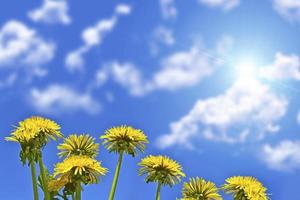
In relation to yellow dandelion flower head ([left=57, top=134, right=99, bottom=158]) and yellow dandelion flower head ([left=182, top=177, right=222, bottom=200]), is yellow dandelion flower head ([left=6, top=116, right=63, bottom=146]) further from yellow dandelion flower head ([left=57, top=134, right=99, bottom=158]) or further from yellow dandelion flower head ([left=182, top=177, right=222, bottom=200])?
yellow dandelion flower head ([left=182, top=177, right=222, bottom=200])

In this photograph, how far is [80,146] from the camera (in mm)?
9109

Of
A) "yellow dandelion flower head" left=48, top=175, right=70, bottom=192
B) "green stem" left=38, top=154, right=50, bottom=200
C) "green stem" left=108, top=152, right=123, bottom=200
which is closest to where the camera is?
"yellow dandelion flower head" left=48, top=175, right=70, bottom=192

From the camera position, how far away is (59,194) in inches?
320

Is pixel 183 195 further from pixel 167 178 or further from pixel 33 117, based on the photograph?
pixel 33 117

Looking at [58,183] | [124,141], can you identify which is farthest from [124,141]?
[58,183]

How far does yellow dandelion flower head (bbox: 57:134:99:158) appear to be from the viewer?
9086 mm

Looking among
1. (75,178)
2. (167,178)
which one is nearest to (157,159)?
(167,178)

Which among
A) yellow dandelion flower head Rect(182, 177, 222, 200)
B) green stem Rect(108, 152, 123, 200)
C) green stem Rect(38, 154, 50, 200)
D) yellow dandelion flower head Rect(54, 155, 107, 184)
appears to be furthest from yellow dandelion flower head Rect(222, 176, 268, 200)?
green stem Rect(38, 154, 50, 200)

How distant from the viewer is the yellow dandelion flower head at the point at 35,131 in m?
8.44

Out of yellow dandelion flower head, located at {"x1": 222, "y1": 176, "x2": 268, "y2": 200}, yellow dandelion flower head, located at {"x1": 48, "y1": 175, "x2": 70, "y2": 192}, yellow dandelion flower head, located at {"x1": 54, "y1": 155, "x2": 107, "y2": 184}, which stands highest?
yellow dandelion flower head, located at {"x1": 222, "y1": 176, "x2": 268, "y2": 200}

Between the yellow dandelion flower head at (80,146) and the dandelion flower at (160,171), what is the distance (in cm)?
81

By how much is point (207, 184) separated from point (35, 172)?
8.60ft

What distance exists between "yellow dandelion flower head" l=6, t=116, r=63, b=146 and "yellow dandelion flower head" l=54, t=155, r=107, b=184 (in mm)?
580

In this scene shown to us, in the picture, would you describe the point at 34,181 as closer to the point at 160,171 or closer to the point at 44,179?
the point at 44,179
